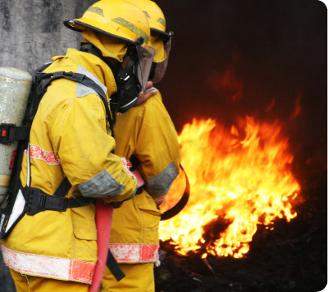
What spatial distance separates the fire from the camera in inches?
260

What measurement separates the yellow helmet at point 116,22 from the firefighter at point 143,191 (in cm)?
70

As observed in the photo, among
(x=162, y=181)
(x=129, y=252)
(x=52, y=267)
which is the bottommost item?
(x=129, y=252)

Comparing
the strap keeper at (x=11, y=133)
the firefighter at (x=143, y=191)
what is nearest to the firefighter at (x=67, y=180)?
the strap keeper at (x=11, y=133)

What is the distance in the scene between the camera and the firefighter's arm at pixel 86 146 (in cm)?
324

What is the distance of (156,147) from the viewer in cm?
437

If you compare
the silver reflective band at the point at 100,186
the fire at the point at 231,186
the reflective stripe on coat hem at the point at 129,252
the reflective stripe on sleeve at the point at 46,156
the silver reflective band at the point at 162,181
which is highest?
the reflective stripe on sleeve at the point at 46,156

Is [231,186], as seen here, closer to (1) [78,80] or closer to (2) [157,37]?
(2) [157,37]

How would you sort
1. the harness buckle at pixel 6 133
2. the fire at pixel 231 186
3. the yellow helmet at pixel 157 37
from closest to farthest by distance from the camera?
1. the harness buckle at pixel 6 133
2. the yellow helmet at pixel 157 37
3. the fire at pixel 231 186

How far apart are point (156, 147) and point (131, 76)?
0.68 metres

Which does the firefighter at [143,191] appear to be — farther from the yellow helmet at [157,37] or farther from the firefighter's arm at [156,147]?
the yellow helmet at [157,37]

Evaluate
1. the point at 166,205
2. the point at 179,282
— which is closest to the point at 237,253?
the point at 179,282

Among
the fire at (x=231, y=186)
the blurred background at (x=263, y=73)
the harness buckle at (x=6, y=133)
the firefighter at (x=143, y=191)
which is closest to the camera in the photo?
the harness buckle at (x=6, y=133)

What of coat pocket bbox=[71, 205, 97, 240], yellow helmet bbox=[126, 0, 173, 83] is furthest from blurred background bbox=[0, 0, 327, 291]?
coat pocket bbox=[71, 205, 97, 240]

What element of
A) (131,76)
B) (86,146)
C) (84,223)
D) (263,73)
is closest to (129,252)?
(84,223)
